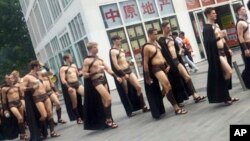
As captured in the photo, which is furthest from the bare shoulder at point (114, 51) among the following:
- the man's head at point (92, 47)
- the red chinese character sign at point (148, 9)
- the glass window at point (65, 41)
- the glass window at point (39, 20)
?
the glass window at point (39, 20)

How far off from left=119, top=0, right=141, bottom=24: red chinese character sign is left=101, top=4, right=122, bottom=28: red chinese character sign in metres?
0.30

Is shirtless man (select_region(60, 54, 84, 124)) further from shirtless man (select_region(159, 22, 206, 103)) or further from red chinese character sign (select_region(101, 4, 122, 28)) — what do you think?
red chinese character sign (select_region(101, 4, 122, 28))

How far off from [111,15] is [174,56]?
11.7 meters

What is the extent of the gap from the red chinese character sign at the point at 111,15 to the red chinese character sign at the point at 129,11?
30cm

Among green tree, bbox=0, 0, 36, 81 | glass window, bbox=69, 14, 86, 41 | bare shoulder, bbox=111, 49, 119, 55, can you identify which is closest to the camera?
bare shoulder, bbox=111, 49, 119, 55

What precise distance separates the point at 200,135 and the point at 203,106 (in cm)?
251

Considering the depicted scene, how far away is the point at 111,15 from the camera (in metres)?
21.8

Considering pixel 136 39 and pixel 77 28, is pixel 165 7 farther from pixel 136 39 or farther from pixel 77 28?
pixel 77 28

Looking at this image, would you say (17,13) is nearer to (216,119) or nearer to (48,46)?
(48,46)

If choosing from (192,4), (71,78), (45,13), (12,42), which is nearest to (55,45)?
(45,13)

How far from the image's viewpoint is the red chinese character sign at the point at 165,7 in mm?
22984

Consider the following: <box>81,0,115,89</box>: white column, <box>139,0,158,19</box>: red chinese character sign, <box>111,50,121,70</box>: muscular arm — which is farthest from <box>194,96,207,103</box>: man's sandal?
<box>139,0,158,19</box>: red chinese character sign

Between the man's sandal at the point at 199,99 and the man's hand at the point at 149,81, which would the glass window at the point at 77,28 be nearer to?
the man's sandal at the point at 199,99

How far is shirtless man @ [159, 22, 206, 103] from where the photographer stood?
32.7 ft
